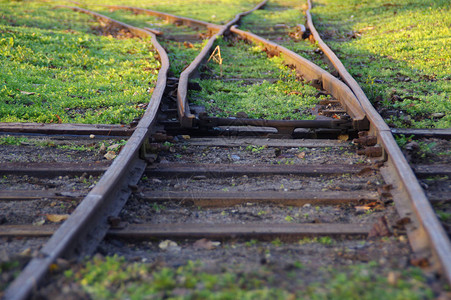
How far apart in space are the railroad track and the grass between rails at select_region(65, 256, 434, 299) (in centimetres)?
21

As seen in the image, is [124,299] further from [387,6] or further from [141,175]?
[387,6]

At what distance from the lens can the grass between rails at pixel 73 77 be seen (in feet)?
18.8

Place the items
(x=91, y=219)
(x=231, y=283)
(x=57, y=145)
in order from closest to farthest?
(x=231, y=283), (x=91, y=219), (x=57, y=145)

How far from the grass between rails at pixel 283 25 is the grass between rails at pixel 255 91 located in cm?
95

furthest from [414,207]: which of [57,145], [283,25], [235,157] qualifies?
[283,25]

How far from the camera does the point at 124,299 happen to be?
2.29m

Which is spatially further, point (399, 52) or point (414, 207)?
point (399, 52)

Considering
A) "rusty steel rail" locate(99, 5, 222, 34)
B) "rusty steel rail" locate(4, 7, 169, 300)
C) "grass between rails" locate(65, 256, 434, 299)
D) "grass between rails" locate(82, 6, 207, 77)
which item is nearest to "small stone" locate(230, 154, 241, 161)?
"rusty steel rail" locate(4, 7, 169, 300)

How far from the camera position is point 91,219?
3.02 meters

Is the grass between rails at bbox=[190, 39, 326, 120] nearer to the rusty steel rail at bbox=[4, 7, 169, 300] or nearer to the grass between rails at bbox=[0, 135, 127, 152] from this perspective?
the grass between rails at bbox=[0, 135, 127, 152]

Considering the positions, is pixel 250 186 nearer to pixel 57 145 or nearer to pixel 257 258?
pixel 257 258

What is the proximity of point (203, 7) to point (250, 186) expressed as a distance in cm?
1575

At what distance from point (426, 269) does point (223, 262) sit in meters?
1.07

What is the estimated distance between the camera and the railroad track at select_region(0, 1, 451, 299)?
9.82ft
